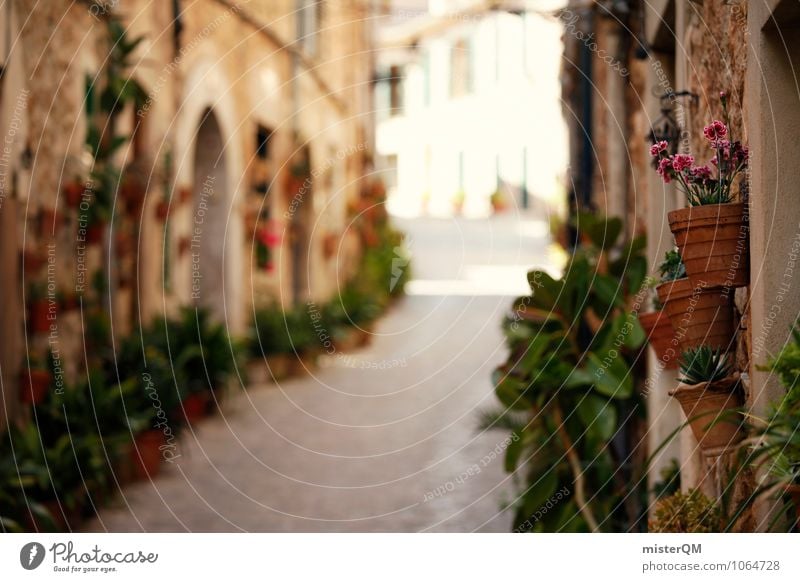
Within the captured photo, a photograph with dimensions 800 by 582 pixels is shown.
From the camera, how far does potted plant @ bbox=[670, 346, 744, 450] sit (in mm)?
2941

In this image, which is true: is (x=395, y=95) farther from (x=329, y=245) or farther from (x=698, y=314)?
(x=698, y=314)

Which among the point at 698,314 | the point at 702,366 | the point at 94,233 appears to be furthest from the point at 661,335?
the point at 94,233

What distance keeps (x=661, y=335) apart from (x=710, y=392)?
77 centimetres

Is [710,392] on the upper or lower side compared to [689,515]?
upper

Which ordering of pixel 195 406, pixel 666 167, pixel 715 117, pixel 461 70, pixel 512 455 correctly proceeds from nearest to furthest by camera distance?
pixel 666 167, pixel 715 117, pixel 512 455, pixel 195 406, pixel 461 70

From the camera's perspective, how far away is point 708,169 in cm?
296

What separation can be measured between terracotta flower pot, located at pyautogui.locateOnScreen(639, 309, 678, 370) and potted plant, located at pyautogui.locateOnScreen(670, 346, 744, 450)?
63 centimetres

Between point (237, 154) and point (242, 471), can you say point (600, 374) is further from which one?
point (237, 154)

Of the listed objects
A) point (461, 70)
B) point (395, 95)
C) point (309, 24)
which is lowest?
point (309, 24)

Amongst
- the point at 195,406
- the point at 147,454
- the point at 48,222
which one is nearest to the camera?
the point at 48,222

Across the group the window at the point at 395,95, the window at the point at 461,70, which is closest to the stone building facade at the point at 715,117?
the window at the point at 395,95

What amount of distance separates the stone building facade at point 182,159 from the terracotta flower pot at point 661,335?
351 centimetres

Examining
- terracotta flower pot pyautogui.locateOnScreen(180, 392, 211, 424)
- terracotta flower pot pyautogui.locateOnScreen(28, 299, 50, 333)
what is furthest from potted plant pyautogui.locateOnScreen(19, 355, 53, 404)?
terracotta flower pot pyautogui.locateOnScreen(180, 392, 211, 424)
